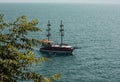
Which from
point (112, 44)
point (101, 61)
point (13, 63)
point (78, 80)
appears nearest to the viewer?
point (13, 63)

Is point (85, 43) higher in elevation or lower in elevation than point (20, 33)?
lower

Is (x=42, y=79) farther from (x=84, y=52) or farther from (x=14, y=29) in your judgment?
(x=84, y=52)

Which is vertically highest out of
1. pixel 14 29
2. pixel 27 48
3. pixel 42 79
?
pixel 14 29

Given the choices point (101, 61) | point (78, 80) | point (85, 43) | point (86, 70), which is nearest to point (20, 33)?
point (78, 80)

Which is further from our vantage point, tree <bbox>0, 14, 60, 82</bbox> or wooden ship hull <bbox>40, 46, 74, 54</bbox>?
wooden ship hull <bbox>40, 46, 74, 54</bbox>

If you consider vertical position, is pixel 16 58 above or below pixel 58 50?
above

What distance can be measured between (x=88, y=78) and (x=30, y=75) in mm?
62424

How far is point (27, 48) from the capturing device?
13.0 m

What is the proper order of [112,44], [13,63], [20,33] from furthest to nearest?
[112,44]
[20,33]
[13,63]

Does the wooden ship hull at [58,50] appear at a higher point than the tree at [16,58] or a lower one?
lower

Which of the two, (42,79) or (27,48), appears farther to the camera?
(27,48)

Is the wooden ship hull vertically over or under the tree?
under

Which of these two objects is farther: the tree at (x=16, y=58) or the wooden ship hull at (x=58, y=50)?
the wooden ship hull at (x=58, y=50)

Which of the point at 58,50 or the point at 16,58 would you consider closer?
the point at 16,58
